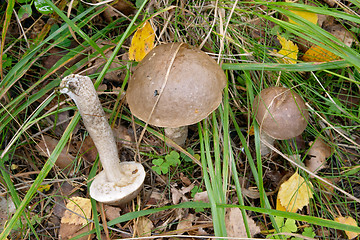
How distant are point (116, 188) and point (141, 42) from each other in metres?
1.27

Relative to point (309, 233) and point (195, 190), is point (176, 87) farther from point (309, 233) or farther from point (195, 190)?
point (309, 233)

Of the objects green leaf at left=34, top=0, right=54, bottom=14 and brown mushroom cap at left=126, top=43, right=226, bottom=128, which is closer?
brown mushroom cap at left=126, top=43, right=226, bottom=128

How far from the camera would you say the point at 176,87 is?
189 centimetres

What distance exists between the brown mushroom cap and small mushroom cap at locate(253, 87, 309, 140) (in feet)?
1.66

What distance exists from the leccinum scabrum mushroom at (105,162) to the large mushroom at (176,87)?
299 millimetres

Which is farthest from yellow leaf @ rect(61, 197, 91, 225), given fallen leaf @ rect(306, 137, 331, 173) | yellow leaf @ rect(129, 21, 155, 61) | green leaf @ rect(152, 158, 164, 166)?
fallen leaf @ rect(306, 137, 331, 173)

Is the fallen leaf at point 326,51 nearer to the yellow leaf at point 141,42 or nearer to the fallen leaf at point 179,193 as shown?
the yellow leaf at point 141,42

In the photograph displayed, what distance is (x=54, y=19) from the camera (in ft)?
8.65

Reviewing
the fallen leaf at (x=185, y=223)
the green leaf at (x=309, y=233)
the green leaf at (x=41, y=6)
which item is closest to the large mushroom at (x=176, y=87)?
the fallen leaf at (x=185, y=223)

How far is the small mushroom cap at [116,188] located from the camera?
7.26 ft

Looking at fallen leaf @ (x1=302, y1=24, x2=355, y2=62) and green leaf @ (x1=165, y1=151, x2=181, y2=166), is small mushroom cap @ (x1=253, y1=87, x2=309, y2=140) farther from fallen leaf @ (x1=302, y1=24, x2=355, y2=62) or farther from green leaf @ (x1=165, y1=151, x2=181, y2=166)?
green leaf @ (x1=165, y1=151, x2=181, y2=166)

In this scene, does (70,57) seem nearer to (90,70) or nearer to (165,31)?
(90,70)

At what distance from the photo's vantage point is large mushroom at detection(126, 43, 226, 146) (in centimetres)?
190

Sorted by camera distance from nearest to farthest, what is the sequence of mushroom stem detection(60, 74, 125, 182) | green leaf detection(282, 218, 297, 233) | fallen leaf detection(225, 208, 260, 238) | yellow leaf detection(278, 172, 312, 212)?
1. mushroom stem detection(60, 74, 125, 182)
2. green leaf detection(282, 218, 297, 233)
3. fallen leaf detection(225, 208, 260, 238)
4. yellow leaf detection(278, 172, 312, 212)
